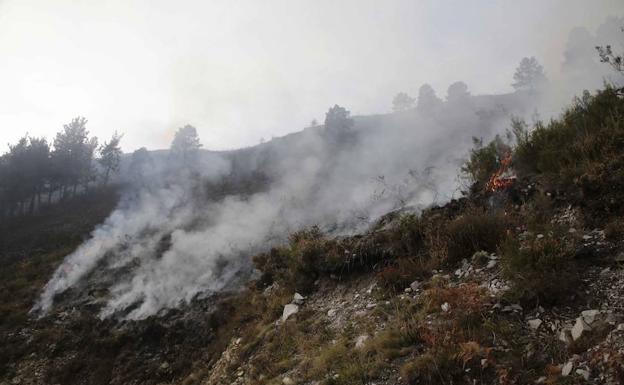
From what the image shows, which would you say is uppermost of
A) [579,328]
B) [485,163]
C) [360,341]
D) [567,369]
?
[485,163]

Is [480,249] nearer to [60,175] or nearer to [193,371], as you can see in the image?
[193,371]

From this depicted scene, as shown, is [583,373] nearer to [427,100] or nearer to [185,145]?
[185,145]

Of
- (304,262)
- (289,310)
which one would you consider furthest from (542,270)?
(304,262)

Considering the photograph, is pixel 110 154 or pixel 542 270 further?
pixel 110 154

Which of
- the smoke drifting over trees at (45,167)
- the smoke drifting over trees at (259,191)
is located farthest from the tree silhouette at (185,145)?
the smoke drifting over trees at (45,167)

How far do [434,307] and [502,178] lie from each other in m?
4.23

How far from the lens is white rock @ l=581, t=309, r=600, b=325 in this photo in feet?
10.8

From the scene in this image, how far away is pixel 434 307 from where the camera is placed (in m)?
4.57

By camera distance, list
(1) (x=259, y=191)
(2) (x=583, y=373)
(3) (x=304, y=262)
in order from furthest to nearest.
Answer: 1. (1) (x=259, y=191)
2. (3) (x=304, y=262)
3. (2) (x=583, y=373)

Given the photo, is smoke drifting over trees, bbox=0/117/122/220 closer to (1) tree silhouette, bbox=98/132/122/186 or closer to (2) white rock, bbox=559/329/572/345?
(1) tree silhouette, bbox=98/132/122/186

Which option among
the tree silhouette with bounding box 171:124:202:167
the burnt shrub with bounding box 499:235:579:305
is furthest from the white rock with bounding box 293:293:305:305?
the tree silhouette with bounding box 171:124:202:167

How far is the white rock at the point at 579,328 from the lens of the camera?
319 centimetres

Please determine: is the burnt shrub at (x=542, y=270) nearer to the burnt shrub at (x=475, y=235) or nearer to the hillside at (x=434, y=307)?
the hillside at (x=434, y=307)

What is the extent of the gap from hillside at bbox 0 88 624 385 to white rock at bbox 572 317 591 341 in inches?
0.5
